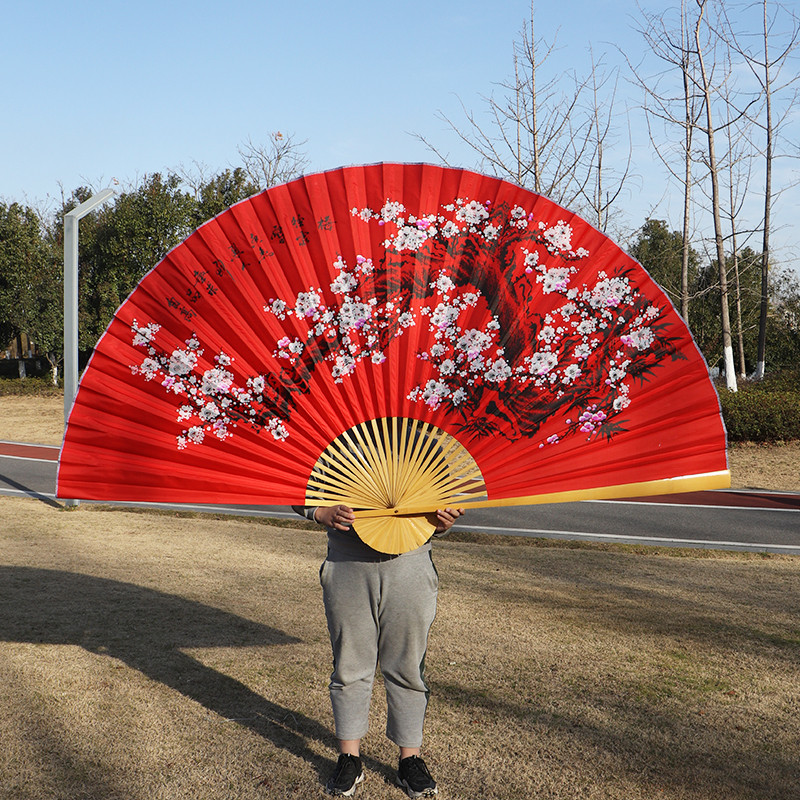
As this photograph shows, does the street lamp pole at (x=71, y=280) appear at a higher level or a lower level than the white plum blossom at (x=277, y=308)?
higher

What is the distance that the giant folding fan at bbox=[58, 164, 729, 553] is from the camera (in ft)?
8.76

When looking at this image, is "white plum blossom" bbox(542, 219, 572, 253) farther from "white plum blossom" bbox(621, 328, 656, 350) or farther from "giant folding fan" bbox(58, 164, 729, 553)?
"white plum blossom" bbox(621, 328, 656, 350)

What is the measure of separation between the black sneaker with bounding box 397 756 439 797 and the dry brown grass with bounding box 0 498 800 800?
7cm

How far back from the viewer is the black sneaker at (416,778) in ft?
8.82

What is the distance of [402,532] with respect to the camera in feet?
8.54

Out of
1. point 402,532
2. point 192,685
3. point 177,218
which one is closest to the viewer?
point 402,532

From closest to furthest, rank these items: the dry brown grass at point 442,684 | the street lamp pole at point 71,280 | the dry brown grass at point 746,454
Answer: the dry brown grass at point 442,684, the street lamp pole at point 71,280, the dry brown grass at point 746,454

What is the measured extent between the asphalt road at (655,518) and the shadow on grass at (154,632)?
181 inches

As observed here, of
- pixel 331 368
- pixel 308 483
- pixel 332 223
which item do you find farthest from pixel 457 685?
pixel 332 223

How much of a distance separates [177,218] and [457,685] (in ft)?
77.6

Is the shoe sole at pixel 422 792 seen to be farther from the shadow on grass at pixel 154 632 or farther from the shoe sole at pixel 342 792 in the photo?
the shadow on grass at pixel 154 632

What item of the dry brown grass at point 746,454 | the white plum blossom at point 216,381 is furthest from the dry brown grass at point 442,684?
the dry brown grass at point 746,454

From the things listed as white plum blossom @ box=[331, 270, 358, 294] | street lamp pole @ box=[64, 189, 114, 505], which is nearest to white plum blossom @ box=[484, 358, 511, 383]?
white plum blossom @ box=[331, 270, 358, 294]

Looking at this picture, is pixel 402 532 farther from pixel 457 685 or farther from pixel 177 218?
pixel 177 218
